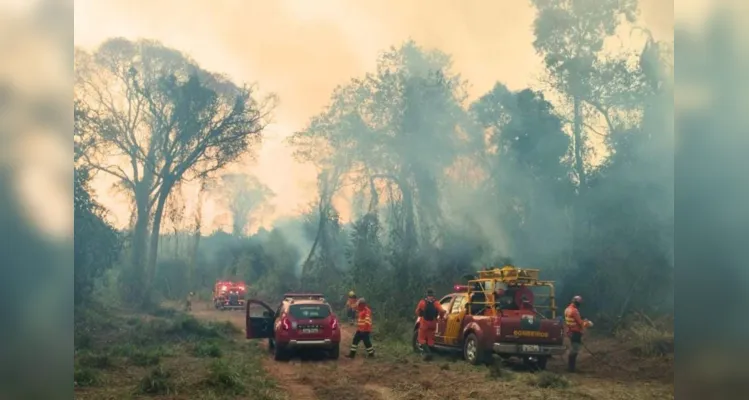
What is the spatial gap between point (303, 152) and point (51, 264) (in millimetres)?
4427

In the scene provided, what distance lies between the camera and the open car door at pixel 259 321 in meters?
11.3

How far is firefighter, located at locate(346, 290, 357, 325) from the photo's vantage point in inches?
449

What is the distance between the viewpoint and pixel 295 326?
11.3 m

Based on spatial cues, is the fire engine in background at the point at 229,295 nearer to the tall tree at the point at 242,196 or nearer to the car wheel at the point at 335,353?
the tall tree at the point at 242,196

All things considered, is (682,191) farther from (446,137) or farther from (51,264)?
(51,264)

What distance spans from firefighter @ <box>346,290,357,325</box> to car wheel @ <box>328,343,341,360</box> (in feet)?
1.63

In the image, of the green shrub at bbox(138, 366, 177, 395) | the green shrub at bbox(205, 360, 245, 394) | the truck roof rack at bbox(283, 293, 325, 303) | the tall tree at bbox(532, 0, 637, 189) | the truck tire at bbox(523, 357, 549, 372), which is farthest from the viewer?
the tall tree at bbox(532, 0, 637, 189)

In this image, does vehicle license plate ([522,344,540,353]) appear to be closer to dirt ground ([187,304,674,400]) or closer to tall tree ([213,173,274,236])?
dirt ground ([187,304,674,400])

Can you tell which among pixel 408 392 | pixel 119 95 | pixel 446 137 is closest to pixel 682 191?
pixel 446 137

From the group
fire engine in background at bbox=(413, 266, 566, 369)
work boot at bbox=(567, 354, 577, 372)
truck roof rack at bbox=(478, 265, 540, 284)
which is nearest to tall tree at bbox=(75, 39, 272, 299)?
fire engine in background at bbox=(413, 266, 566, 369)

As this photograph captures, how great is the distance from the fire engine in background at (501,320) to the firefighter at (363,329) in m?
0.85

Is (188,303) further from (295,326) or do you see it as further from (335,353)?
(335,353)

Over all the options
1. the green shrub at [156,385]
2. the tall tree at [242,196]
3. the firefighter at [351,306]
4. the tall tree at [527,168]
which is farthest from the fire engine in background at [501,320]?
the green shrub at [156,385]

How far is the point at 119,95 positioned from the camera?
11.1m
